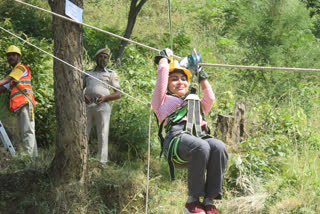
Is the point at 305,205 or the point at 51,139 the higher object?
the point at 51,139

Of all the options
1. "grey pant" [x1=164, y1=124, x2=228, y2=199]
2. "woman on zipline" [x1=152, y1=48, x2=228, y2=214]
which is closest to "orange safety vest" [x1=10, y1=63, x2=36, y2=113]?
"woman on zipline" [x1=152, y1=48, x2=228, y2=214]

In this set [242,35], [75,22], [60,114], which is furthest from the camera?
[242,35]

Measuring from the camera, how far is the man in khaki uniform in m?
5.21

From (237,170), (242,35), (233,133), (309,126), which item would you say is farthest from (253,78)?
(237,170)

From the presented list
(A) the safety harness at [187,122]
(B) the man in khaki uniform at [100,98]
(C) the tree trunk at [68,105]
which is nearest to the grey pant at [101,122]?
(B) the man in khaki uniform at [100,98]

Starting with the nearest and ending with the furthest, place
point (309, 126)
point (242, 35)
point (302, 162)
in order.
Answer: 1. point (302, 162)
2. point (309, 126)
3. point (242, 35)

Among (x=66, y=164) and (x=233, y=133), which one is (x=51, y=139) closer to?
(x=66, y=164)

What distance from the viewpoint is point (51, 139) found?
5.98 metres

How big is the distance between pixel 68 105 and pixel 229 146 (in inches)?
107

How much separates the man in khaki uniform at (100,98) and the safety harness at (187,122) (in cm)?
192

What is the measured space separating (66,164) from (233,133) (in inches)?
107

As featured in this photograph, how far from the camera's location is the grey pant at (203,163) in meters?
3.02

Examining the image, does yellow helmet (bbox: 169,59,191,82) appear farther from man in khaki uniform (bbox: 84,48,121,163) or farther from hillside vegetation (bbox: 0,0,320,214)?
hillside vegetation (bbox: 0,0,320,214)

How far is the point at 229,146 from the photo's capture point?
6000mm
